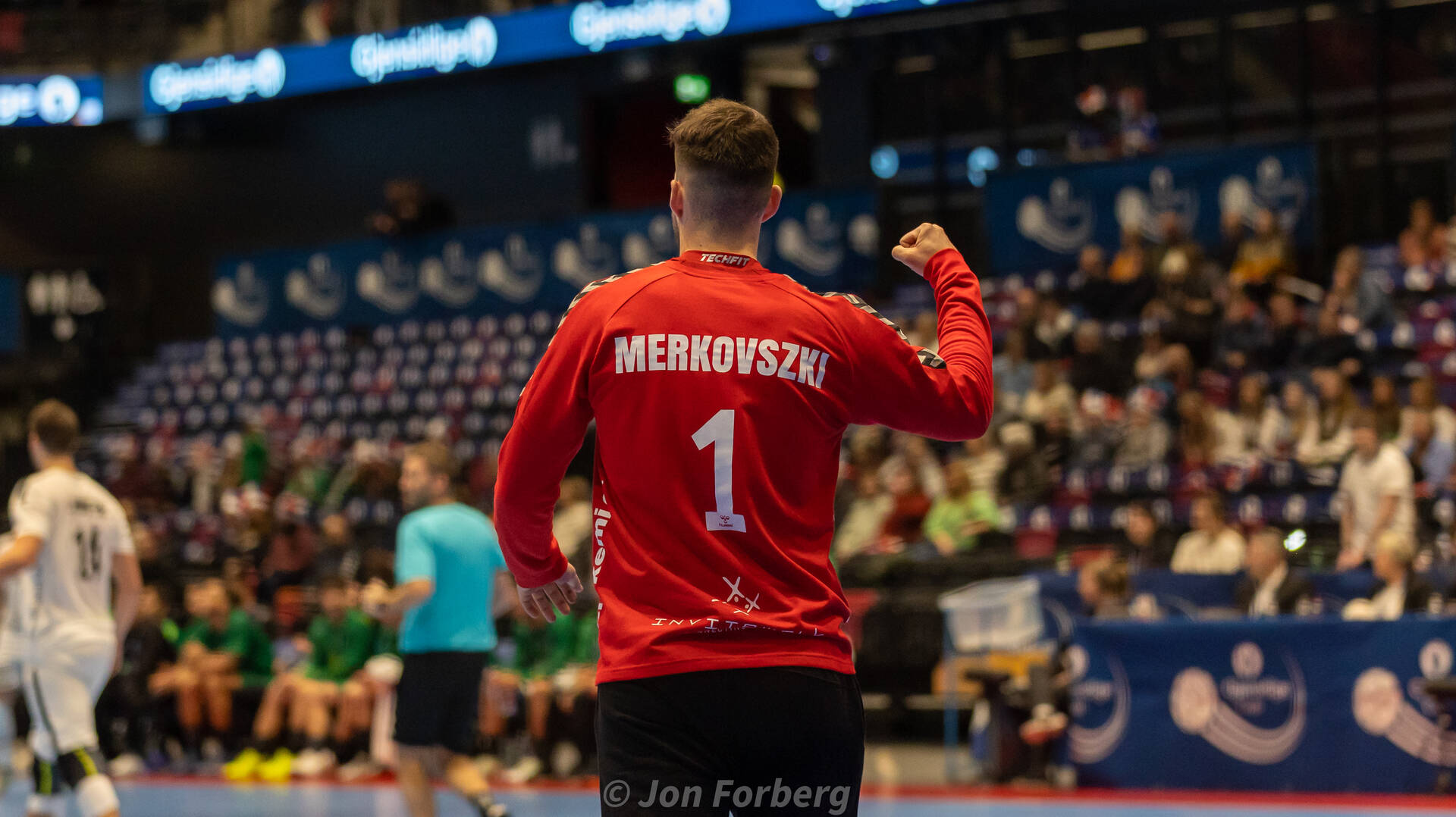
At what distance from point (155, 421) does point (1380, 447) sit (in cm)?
1721

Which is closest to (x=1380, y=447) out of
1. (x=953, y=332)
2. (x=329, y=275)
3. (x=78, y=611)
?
(x=78, y=611)

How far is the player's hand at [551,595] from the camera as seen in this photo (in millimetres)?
3002

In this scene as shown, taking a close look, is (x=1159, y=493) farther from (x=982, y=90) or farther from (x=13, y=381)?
(x=13, y=381)

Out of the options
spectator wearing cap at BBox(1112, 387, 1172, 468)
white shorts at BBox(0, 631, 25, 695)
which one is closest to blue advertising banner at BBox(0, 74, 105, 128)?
spectator wearing cap at BBox(1112, 387, 1172, 468)

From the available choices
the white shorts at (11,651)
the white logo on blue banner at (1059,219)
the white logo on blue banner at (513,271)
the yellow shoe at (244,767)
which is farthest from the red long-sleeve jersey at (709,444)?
the white logo on blue banner at (513,271)

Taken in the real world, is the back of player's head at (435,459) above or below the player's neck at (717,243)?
below

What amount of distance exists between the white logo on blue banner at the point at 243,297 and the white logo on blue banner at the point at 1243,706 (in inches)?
701

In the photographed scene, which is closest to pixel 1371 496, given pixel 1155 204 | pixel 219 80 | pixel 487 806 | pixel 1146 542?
pixel 1146 542

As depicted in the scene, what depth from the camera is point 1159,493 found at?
1362cm

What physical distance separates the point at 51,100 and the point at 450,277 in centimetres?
726

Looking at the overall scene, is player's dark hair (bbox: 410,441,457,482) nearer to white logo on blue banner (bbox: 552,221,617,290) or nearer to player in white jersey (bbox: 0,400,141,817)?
player in white jersey (bbox: 0,400,141,817)

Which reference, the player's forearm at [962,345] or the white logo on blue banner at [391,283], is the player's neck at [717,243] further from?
the white logo on blue banner at [391,283]

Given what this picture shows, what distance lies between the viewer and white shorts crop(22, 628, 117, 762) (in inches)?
272

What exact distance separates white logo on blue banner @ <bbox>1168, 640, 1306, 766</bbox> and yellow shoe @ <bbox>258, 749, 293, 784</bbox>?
22.4 ft
